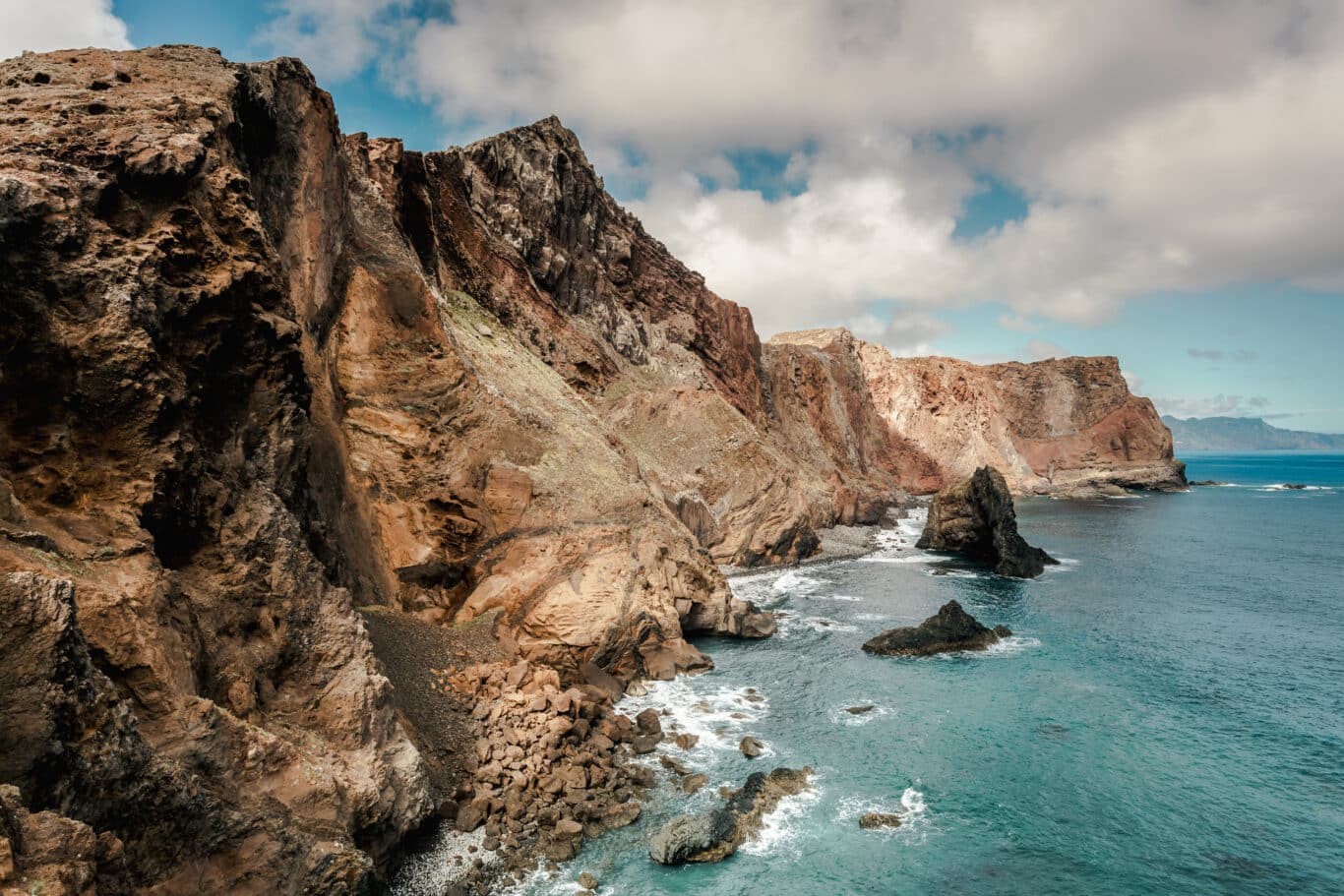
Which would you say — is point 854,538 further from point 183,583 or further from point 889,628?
point 183,583

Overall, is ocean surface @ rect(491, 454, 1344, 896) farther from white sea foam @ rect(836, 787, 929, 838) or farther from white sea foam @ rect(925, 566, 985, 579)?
white sea foam @ rect(925, 566, 985, 579)

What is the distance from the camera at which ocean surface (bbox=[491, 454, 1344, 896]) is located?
51.8 feet

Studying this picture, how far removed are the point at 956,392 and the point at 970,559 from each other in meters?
68.4

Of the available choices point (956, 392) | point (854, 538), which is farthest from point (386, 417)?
point (956, 392)

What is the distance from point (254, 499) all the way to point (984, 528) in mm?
51167

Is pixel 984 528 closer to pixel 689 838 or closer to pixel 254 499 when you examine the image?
pixel 689 838

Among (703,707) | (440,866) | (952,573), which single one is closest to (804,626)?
(703,707)

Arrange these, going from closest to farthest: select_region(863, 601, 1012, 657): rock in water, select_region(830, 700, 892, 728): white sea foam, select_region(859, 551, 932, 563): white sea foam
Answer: select_region(830, 700, 892, 728): white sea foam → select_region(863, 601, 1012, 657): rock in water → select_region(859, 551, 932, 563): white sea foam

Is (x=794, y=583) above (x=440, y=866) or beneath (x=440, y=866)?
above

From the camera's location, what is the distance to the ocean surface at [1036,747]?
51.8 feet

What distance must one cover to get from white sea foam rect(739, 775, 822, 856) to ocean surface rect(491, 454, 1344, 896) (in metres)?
0.06

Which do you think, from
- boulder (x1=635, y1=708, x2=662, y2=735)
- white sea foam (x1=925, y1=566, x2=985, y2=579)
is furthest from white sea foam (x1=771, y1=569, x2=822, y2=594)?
boulder (x1=635, y1=708, x2=662, y2=735)

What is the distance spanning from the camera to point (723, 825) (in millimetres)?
16719

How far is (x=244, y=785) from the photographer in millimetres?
11672
